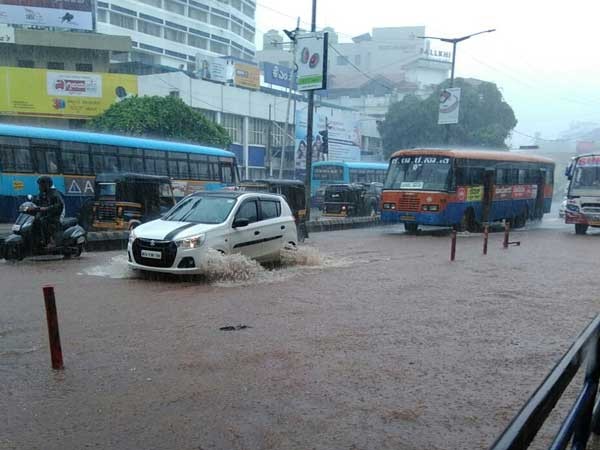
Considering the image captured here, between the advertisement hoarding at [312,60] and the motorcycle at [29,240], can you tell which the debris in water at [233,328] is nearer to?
the motorcycle at [29,240]

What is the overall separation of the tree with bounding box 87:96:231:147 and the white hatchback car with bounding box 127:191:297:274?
2268 cm

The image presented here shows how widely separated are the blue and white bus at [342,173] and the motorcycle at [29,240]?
22537 mm

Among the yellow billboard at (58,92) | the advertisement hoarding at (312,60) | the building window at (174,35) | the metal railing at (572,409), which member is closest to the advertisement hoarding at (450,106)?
the advertisement hoarding at (312,60)

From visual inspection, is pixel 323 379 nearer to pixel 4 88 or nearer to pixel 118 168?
pixel 118 168

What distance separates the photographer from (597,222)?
18.8 meters

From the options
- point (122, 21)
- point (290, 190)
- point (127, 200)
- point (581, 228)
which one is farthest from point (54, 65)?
point (581, 228)

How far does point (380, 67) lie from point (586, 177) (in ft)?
249

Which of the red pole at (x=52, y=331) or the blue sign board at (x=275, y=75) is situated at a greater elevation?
the blue sign board at (x=275, y=75)

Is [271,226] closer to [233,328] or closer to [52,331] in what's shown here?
[233,328]

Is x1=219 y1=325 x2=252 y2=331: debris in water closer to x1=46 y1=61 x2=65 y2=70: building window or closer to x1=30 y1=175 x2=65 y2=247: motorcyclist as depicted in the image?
x1=30 y1=175 x2=65 y2=247: motorcyclist

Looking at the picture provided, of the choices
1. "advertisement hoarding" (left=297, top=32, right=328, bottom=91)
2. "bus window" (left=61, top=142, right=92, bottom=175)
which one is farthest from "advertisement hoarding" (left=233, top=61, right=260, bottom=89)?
"bus window" (left=61, top=142, right=92, bottom=175)

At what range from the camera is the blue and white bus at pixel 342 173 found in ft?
108

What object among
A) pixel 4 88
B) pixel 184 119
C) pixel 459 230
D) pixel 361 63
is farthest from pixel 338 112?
pixel 361 63

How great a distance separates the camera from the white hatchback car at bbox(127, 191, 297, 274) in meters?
8.71
